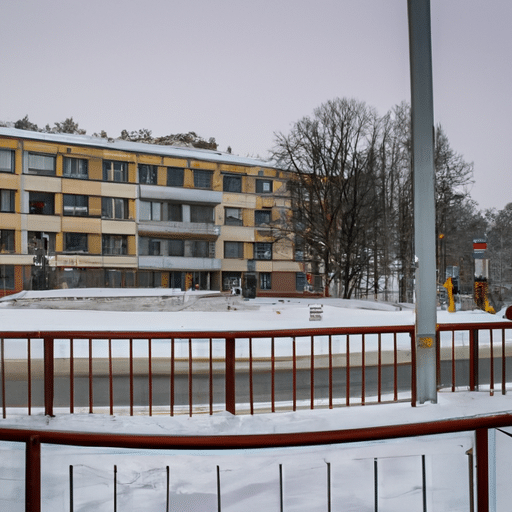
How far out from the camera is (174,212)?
21.0 ft

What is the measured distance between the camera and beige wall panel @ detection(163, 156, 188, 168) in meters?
6.50

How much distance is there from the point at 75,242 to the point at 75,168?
35.6 inches

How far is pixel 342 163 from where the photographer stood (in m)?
6.34

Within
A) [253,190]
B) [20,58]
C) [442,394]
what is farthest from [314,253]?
[20,58]

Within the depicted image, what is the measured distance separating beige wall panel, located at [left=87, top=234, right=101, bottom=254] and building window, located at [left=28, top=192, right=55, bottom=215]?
55cm

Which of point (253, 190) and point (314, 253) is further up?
point (253, 190)

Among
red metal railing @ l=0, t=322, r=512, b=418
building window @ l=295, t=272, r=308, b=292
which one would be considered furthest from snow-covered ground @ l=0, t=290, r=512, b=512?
building window @ l=295, t=272, r=308, b=292

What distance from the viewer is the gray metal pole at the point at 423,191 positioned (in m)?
3.35

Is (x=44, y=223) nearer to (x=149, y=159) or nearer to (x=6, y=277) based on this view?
(x=6, y=277)

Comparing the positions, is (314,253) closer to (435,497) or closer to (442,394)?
(442,394)

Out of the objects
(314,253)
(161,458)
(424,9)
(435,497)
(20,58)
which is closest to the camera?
(435,497)

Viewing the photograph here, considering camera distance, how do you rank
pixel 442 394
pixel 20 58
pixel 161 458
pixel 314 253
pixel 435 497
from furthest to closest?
pixel 20 58 < pixel 314 253 < pixel 442 394 < pixel 161 458 < pixel 435 497

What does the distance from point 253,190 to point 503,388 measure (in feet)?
11.8

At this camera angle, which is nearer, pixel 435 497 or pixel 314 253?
pixel 435 497
